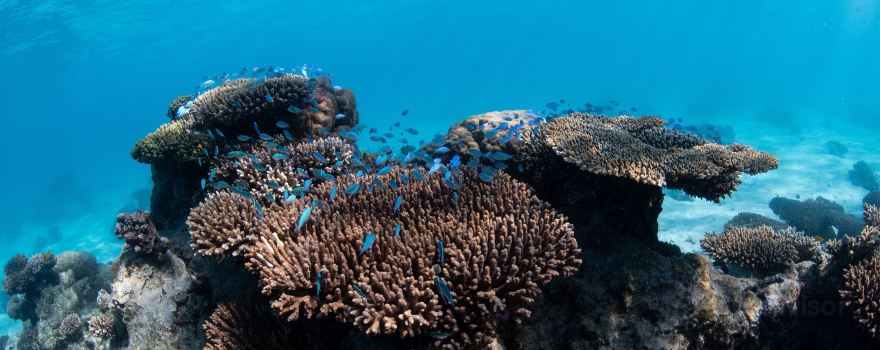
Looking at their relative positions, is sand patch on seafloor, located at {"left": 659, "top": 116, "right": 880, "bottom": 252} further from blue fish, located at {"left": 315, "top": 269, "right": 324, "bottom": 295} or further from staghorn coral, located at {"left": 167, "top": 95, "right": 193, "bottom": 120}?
staghorn coral, located at {"left": 167, "top": 95, "right": 193, "bottom": 120}

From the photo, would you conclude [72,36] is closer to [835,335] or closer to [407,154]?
[407,154]

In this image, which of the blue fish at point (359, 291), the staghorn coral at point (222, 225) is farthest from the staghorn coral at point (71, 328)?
the blue fish at point (359, 291)

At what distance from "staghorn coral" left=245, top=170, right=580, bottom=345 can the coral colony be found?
0.02 meters

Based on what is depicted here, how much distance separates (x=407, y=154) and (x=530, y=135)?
6.58ft

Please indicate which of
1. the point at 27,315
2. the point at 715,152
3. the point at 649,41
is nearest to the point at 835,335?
the point at 715,152

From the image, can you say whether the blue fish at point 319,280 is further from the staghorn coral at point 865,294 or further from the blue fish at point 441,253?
the staghorn coral at point 865,294

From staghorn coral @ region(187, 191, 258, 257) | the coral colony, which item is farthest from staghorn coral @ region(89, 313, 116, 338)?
staghorn coral @ region(187, 191, 258, 257)

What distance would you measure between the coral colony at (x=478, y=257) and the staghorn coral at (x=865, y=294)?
2cm

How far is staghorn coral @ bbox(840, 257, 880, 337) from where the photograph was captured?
4242 millimetres

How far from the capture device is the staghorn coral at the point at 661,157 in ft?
15.2

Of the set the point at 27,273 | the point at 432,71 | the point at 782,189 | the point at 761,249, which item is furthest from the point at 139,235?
the point at 432,71

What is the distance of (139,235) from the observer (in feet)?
20.1

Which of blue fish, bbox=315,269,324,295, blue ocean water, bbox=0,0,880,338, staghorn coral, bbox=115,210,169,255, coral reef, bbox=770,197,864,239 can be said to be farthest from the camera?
blue ocean water, bbox=0,0,880,338

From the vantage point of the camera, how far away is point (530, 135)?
5.99m
